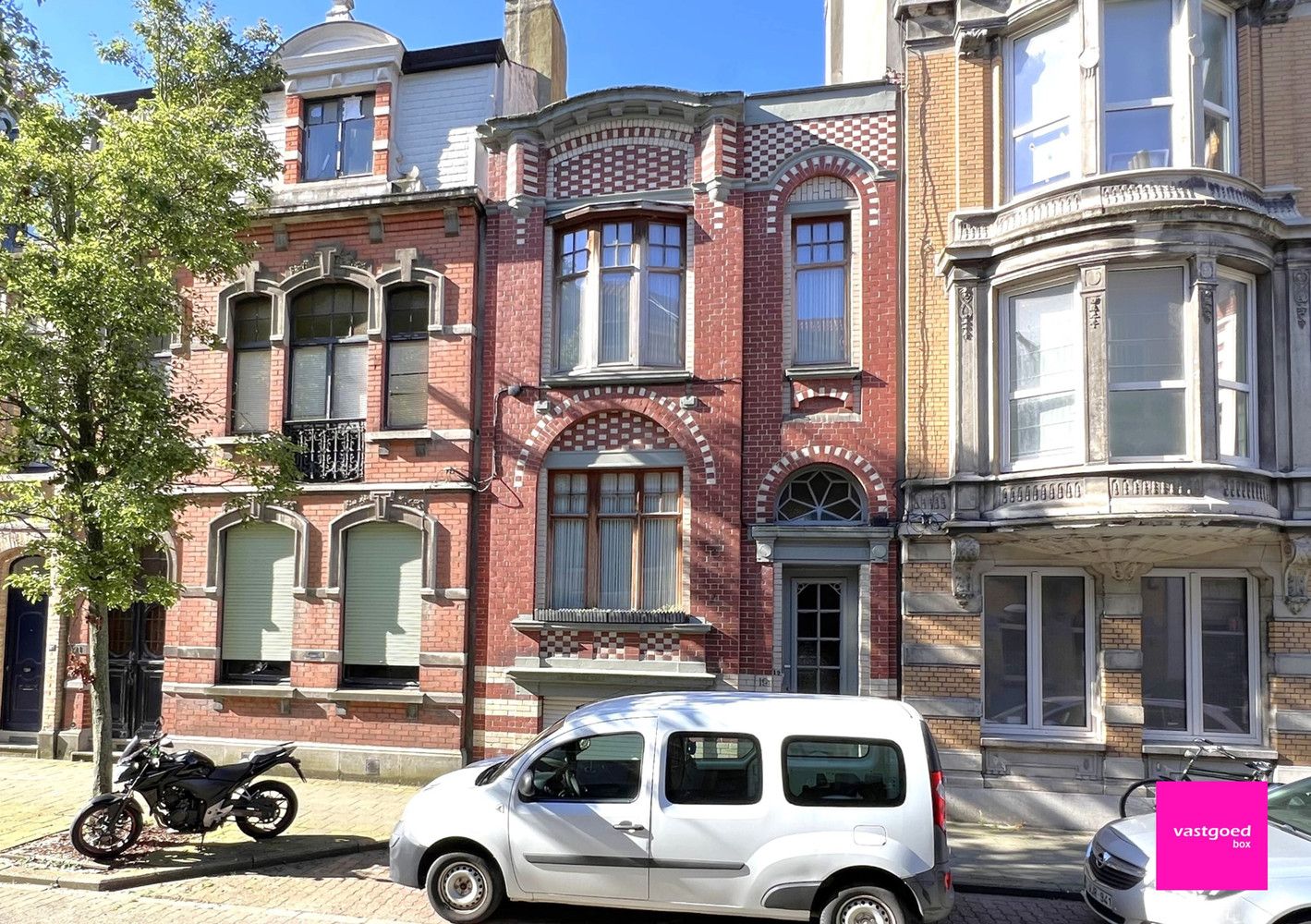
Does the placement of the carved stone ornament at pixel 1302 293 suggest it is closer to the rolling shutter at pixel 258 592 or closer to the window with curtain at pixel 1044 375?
the window with curtain at pixel 1044 375

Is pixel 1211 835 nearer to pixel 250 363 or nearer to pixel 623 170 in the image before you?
pixel 623 170

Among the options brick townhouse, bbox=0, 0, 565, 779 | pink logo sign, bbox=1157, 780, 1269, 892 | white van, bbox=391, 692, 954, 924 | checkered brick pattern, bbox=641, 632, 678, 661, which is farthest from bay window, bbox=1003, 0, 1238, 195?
pink logo sign, bbox=1157, 780, 1269, 892

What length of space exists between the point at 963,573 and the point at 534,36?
10.7 meters

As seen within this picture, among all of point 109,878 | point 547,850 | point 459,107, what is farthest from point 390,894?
point 459,107

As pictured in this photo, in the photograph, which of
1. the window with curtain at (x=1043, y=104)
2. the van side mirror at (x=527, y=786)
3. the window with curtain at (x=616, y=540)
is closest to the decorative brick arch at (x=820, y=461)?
the window with curtain at (x=616, y=540)

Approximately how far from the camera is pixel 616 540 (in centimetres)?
1241

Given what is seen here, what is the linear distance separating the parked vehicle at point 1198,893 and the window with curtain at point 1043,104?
707cm

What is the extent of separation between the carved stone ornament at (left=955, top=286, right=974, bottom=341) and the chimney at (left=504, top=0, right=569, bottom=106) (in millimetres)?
7449

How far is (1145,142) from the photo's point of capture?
34.8ft

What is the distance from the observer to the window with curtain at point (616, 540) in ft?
40.1

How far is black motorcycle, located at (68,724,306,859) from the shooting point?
28.3 feet

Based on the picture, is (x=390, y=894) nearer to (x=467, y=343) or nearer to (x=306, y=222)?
(x=467, y=343)

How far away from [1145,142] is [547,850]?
32.1 feet

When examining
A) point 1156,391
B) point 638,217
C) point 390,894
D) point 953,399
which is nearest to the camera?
point 390,894
